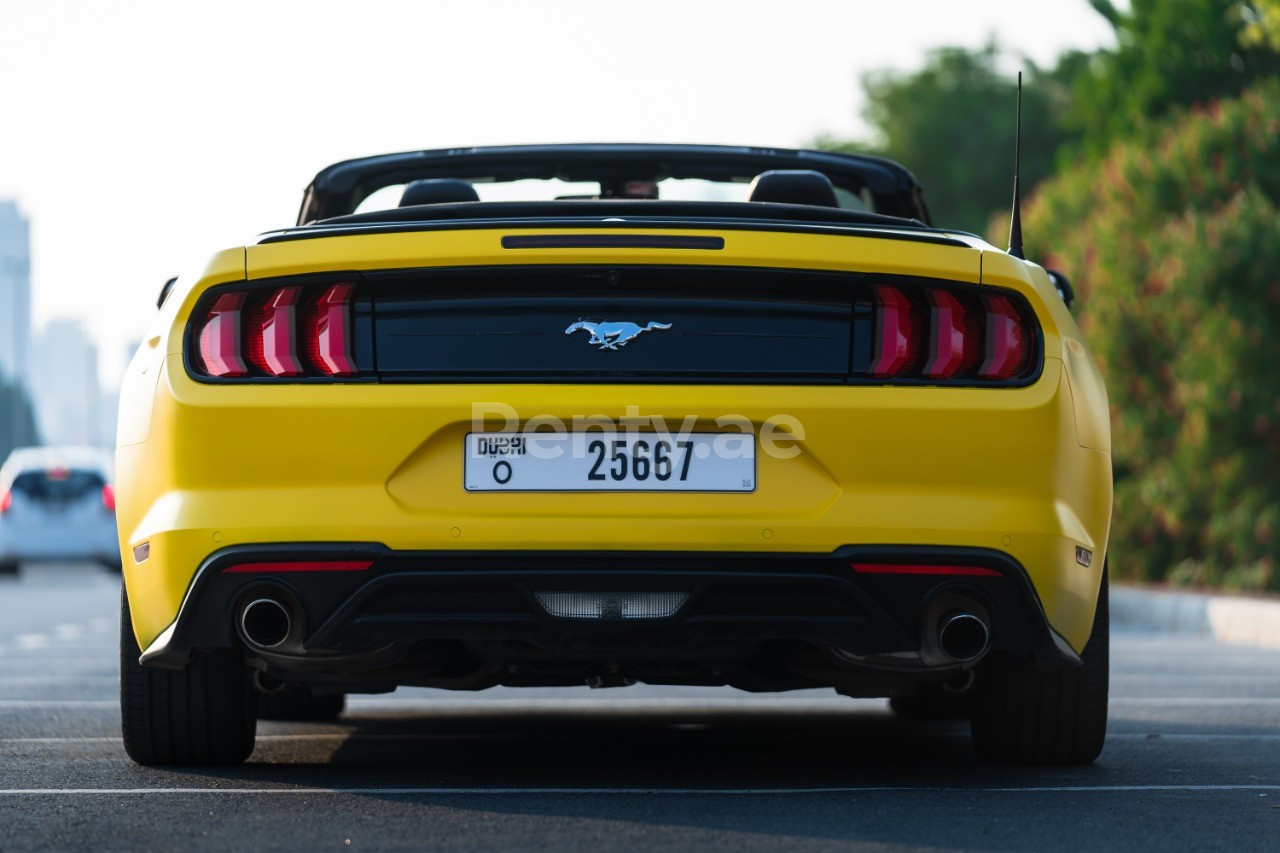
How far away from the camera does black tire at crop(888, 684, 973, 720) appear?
714 cm

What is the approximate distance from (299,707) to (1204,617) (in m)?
10.7

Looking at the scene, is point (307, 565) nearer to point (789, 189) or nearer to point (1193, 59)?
point (789, 189)

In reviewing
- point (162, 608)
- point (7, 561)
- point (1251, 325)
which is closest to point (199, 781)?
point (162, 608)

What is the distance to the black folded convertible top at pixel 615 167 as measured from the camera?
21.8 ft

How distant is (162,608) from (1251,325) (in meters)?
18.2

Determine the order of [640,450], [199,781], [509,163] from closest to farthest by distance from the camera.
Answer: [640,450] < [199,781] < [509,163]

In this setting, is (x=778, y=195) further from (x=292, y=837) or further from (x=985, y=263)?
(x=292, y=837)

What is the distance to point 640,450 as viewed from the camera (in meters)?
4.79

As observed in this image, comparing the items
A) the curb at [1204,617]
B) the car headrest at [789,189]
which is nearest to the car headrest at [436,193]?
the car headrest at [789,189]

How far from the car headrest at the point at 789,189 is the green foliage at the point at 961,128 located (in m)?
47.3

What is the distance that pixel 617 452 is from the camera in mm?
4785

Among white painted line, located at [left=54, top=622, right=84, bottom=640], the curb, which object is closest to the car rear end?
white painted line, located at [left=54, top=622, right=84, bottom=640]

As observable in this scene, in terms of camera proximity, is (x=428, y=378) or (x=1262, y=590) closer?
(x=428, y=378)

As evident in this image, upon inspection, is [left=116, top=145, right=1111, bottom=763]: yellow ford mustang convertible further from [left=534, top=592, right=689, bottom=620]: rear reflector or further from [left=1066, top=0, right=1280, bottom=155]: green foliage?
[left=1066, top=0, right=1280, bottom=155]: green foliage
